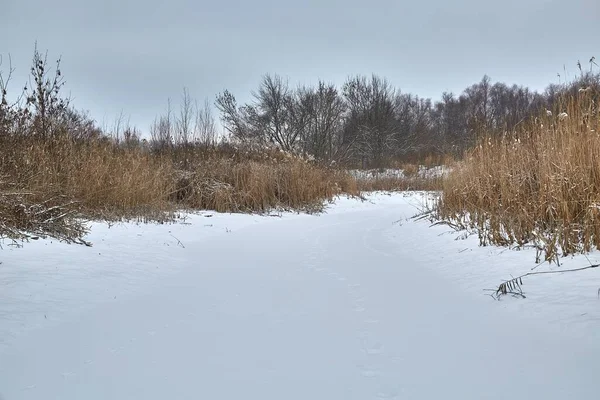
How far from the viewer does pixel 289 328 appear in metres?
1.72

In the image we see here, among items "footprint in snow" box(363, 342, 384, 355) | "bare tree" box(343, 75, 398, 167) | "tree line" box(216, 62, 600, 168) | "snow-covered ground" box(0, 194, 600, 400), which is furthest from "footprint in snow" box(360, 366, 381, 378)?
"bare tree" box(343, 75, 398, 167)

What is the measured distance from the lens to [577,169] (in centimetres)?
274

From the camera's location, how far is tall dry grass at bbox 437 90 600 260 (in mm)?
2454

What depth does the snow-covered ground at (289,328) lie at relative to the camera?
121cm

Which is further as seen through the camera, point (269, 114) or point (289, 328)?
point (269, 114)

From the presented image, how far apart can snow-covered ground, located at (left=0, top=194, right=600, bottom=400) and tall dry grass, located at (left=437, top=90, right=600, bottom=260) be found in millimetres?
231

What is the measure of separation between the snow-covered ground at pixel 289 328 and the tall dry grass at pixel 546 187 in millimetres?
231

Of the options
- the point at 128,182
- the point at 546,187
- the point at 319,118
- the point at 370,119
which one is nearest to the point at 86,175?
the point at 128,182

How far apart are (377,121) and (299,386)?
32.0 meters

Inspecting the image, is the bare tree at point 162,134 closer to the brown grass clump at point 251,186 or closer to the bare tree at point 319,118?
the brown grass clump at point 251,186

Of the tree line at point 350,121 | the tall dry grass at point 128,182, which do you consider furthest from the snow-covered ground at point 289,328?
the tree line at point 350,121

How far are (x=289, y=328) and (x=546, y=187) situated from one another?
8.18 ft

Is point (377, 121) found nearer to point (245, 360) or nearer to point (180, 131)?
point (180, 131)

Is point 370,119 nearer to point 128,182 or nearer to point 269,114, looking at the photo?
point 269,114
